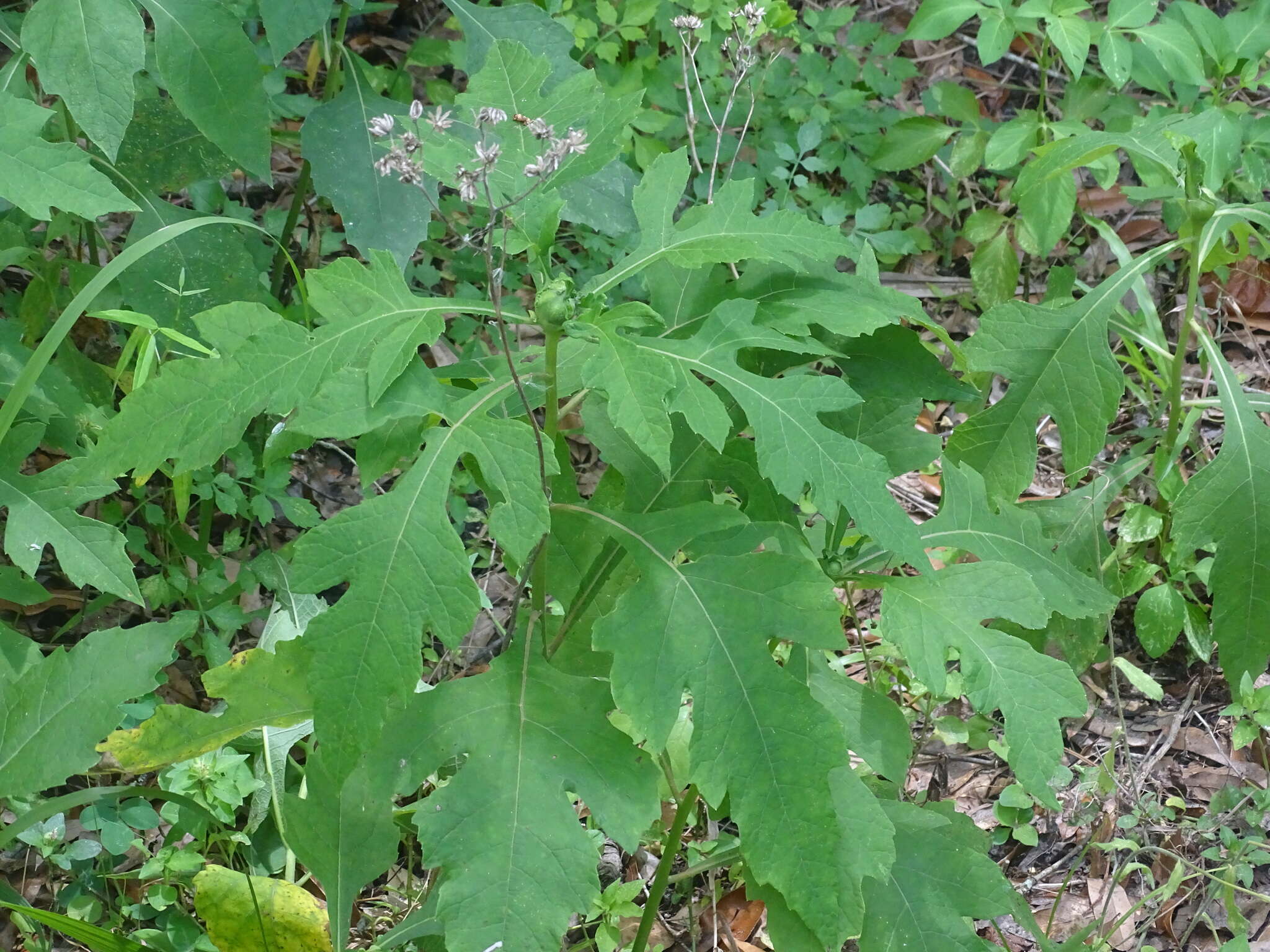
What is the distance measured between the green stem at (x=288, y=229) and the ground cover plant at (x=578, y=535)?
9cm

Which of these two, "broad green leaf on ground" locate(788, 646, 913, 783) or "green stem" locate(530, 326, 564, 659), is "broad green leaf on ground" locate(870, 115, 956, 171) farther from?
"broad green leaf on ground" locate(788, 646, 913, 783)

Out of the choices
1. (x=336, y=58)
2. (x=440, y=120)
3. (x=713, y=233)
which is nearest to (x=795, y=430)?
(x=713, y=233)

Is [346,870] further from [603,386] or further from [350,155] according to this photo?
[350,155]

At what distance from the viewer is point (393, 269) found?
5.35 ft

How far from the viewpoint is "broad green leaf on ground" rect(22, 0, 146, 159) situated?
1.99 m

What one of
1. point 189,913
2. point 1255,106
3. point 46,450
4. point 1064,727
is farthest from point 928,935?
point 1255,106

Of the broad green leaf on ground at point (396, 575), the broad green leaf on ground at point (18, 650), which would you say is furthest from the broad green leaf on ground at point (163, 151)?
the broad green leaf on ground at point (396, 575)

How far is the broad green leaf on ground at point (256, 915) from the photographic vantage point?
197 cm

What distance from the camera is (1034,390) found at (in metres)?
2.38

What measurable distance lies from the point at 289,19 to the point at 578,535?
4.03 feet

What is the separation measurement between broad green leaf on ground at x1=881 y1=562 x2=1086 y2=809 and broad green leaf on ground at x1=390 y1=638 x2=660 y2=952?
0.49 meters

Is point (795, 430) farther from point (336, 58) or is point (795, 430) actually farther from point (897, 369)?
point (336, 58)

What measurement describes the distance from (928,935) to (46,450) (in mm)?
2477

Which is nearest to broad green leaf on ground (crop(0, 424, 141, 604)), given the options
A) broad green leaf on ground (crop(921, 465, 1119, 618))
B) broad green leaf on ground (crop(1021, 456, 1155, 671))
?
broad green leaf on ground (crop(921, 465, 1119, 618))
